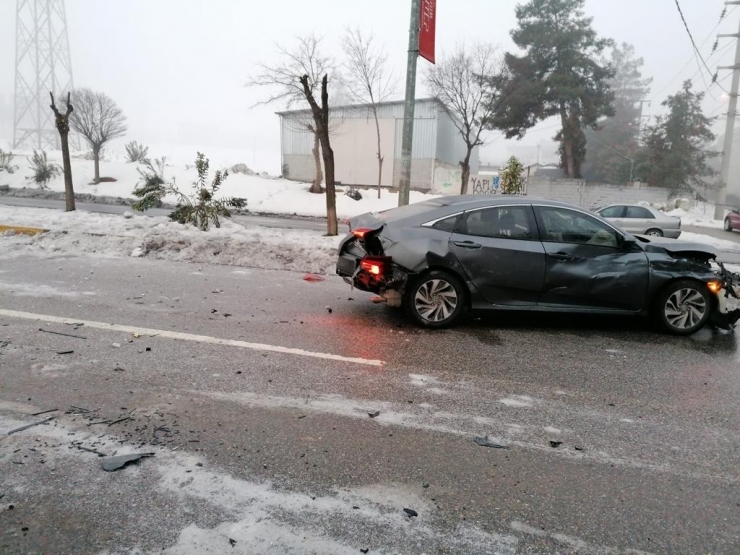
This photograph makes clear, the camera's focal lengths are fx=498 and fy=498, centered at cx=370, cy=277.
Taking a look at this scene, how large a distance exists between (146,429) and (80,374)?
1214 mm

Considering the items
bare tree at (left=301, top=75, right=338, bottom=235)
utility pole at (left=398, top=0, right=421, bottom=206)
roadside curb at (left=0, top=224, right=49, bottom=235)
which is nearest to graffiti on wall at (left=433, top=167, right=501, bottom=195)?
bare tree at (left=301, top=75, right=338, bottom=235)

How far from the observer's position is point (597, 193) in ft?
106

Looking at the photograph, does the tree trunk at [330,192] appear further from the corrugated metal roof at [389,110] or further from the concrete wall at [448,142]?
the concrete wall at [448,142]

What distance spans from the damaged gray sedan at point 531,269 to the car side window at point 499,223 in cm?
1

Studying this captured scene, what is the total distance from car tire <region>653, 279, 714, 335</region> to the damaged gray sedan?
1cm

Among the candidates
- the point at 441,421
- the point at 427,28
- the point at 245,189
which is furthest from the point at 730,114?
the point at 441,421

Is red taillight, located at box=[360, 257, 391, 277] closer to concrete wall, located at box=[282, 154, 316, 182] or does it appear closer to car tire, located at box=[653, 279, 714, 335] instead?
car tire, located at box=[653, 279, 714, 335]

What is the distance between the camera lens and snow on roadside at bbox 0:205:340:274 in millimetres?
9180

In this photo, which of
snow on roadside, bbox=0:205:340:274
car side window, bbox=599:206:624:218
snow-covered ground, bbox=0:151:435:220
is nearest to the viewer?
snow on roadside, bbox=0:205:340:274

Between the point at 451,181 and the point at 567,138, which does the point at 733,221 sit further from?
the point at 451,181

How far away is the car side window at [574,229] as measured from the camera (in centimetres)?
574

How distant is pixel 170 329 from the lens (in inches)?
208

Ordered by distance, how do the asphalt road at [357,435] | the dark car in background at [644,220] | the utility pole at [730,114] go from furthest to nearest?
the utility pole at [730,114] → the dark car in background at [644,220] → the asphalt road at [357,435]

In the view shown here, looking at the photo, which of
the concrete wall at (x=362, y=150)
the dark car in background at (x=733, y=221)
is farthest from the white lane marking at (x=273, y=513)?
the concrete wall at (x=362, y=150)
